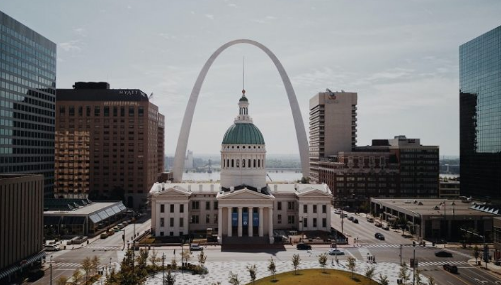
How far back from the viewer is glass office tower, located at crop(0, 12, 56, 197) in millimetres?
121312

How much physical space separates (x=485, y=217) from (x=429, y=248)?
2382 centimetres

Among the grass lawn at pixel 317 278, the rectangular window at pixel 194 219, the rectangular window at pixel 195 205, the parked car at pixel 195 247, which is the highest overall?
the rectangular window at pixel 195 205

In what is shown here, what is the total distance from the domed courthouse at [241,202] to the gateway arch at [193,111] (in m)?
40.6

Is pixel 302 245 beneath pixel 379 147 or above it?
beneath

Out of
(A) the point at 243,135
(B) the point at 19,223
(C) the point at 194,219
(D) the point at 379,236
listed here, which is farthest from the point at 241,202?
(B) the point at 19,223

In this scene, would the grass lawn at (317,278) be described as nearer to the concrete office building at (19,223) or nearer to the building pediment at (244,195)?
the building pediment at (244,195)

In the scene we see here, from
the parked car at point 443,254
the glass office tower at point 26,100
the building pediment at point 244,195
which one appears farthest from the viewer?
the glass office tower at point 26,100

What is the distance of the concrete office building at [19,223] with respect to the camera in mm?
70062

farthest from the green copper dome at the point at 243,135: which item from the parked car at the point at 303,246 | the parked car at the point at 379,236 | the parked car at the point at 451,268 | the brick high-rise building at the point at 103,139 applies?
the brick high-rise building at the point at 103,139

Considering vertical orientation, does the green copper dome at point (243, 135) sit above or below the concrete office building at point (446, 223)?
above

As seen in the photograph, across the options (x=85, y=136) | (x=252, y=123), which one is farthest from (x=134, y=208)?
(x=252, y=123)

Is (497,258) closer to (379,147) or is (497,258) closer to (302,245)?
(302,245)

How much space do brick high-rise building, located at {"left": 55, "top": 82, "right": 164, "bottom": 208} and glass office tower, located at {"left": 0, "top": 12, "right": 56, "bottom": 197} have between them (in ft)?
103

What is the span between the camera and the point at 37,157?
5463 inches
